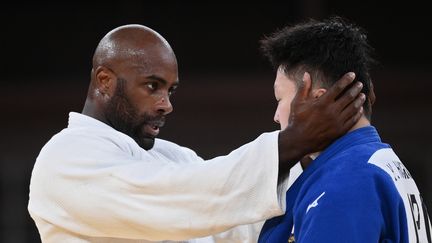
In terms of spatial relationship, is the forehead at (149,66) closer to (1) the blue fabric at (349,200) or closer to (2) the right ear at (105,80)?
(2) the right ear at (105,80)

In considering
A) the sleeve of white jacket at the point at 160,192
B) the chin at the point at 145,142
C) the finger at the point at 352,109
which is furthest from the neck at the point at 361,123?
the chin at the point at 145,142

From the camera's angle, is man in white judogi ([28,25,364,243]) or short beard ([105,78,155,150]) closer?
man in white judogi ([28,25,364,243])

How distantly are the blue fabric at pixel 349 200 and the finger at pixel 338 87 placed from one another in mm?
185

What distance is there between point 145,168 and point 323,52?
65cm

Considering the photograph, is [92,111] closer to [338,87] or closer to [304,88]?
[304,88]

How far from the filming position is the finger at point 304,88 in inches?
88.3

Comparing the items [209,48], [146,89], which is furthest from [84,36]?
[146,89]

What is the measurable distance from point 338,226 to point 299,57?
58cm

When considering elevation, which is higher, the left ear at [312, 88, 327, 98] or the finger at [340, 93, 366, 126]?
the left ear at [312, 88, 327, 98]

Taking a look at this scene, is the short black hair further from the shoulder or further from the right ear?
the shoulder

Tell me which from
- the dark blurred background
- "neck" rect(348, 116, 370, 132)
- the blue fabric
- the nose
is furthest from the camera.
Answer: the dark blurred background

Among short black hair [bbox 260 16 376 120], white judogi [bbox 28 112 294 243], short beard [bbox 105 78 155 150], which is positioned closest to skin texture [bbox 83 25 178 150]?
short beard [bbox 105 78 155 150]

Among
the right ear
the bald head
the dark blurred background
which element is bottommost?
the dark blurred background

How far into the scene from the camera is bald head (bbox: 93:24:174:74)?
9.00ft
